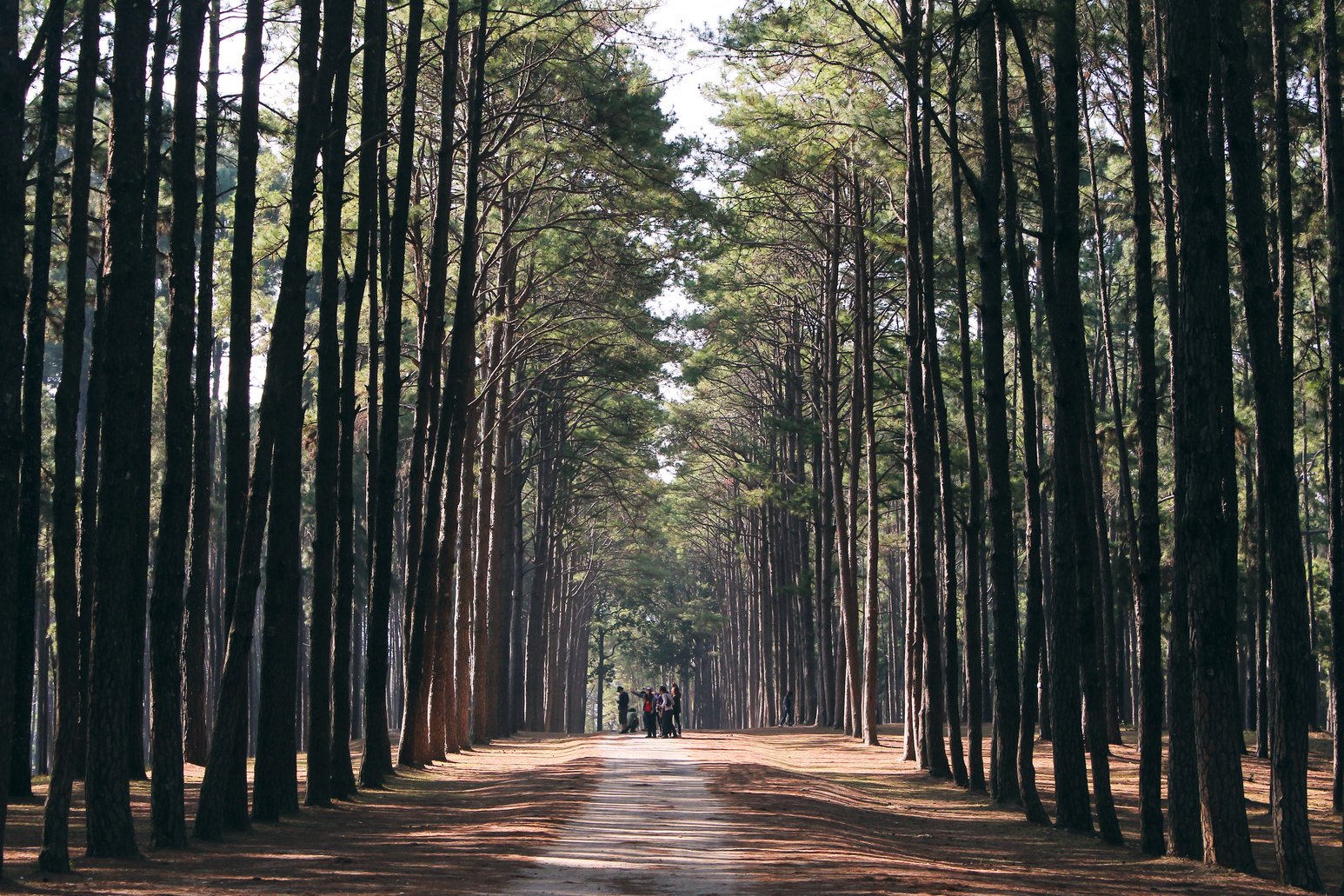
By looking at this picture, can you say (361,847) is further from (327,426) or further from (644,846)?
(327,426)

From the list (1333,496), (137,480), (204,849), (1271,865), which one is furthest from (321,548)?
(1333,496)

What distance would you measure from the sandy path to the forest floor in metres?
0.03

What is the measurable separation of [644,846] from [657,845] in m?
0.16

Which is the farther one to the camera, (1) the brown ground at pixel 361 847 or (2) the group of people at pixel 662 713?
(2) the group of people at pixel 662 713

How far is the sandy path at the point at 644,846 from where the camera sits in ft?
30.1

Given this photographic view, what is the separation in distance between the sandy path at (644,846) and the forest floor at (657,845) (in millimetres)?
31

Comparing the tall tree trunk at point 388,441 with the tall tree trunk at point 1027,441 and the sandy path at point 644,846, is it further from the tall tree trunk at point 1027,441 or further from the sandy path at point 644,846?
the tall tree trunk at point 1027,441

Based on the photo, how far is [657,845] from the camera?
38.7 feet

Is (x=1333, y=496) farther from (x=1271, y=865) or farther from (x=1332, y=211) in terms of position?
(x=1271, y=865)

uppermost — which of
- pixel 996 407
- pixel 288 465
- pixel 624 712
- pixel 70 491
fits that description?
pixel 996 407

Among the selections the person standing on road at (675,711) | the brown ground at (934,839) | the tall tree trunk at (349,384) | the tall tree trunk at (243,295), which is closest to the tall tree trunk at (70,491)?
the tall tree trunk at (243,295)

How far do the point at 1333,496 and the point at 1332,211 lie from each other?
12.1 ft

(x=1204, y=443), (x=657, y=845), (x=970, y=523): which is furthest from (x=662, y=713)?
(x=1204, y=443)

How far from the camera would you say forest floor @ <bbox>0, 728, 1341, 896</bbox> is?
31.2 feet
